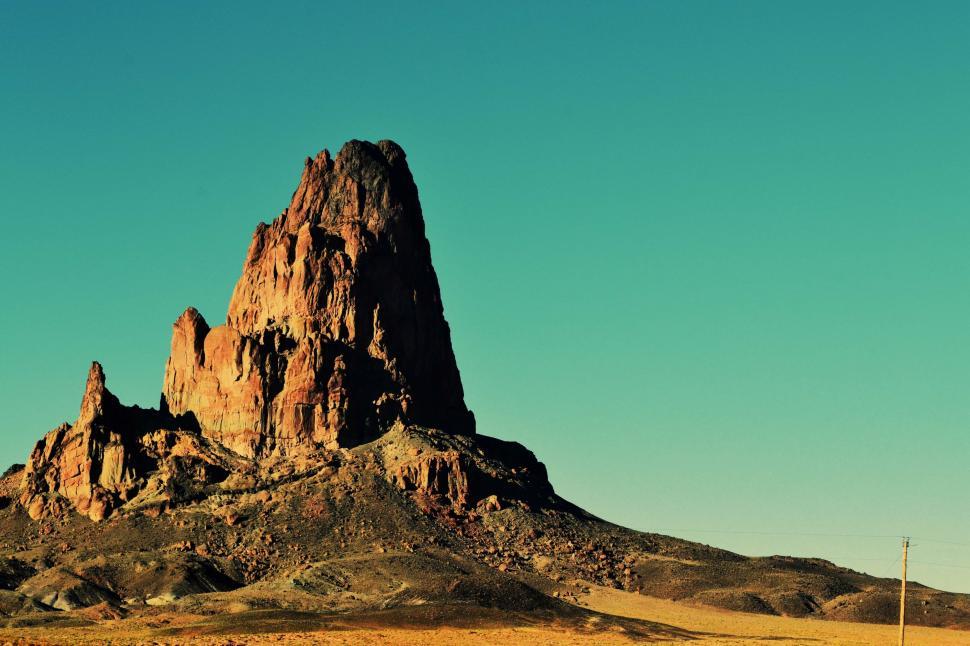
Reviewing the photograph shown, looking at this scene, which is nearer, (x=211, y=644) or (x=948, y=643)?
(x=211, y=644)

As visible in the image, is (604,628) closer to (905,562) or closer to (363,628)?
(363,628)

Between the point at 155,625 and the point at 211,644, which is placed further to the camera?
the point at 155,625

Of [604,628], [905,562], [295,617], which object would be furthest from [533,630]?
[905,562]

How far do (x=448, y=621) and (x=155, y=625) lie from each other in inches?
1389

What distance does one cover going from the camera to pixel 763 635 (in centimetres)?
19825

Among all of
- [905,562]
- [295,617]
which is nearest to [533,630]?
[295,617]

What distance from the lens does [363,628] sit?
187875 mm

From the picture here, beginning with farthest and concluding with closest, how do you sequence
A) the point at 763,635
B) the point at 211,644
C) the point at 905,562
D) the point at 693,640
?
the point at 763,635 → the point at 693,640 → the point at 211,644 → the point at 905,562

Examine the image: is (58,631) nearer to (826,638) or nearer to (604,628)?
(604,628)

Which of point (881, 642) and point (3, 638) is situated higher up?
point (881, 642)

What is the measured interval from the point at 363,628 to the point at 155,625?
87.6 feet

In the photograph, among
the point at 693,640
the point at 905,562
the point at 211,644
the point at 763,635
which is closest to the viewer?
the point at 905,562

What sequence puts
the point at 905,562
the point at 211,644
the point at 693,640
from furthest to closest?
the point at 693,640
the point at 211,644
the point at 905,562

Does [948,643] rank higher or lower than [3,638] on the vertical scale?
higher
